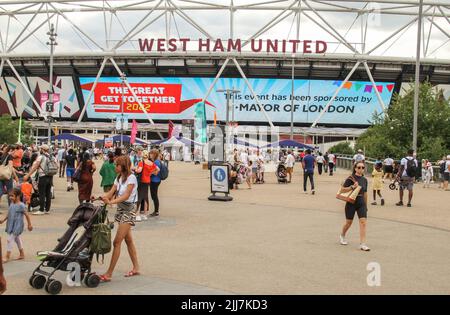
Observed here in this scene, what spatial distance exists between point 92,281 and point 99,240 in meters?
0.54

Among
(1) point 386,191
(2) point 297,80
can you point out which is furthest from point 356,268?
(2) point 297,80

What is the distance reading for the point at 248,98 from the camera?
69.2 metres

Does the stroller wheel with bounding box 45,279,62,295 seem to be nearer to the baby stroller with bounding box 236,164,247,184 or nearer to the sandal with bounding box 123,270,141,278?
the sandal with bounding box 123,270,141,278

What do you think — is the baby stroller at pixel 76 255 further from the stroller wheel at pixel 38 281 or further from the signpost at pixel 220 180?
the signpost at pixel 220 180

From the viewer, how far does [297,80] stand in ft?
222

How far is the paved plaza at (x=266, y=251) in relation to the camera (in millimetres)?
7629

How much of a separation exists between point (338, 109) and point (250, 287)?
63061 millimetres

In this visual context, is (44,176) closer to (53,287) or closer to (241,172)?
(53,287)

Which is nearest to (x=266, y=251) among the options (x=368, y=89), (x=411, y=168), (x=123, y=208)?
(x=123, y=208)

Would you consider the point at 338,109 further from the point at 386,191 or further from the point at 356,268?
the point at 356,268

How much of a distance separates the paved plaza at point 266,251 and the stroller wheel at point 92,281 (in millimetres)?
93

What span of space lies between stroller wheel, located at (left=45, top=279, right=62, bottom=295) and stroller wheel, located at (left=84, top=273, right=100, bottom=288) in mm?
439

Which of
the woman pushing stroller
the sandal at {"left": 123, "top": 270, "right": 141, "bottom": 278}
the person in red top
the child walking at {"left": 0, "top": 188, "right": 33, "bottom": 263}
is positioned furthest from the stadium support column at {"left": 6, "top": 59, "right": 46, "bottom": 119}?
the sandal at {"left": 123, "top": 270, "right": 141, "bottom": 278}

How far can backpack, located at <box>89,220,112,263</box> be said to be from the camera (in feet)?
24.3
